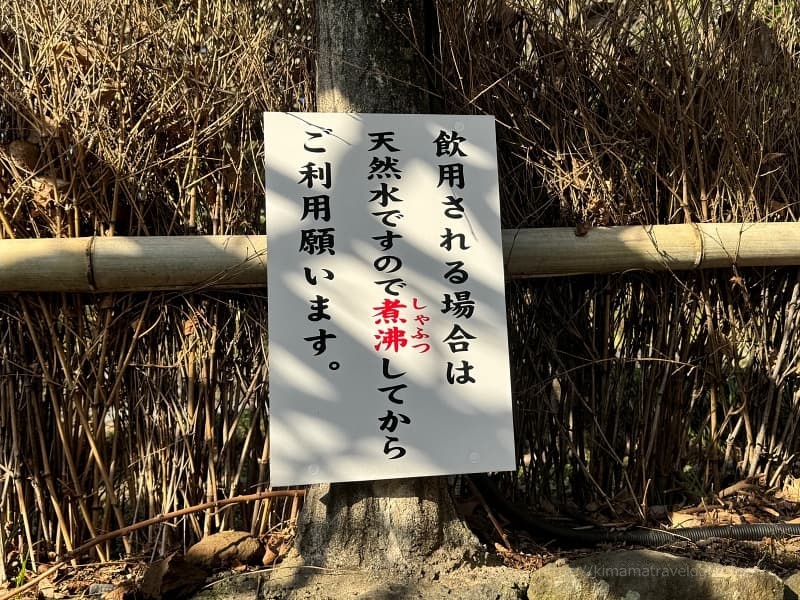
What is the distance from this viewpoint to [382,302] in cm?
213

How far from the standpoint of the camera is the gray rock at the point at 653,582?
2.08 meters

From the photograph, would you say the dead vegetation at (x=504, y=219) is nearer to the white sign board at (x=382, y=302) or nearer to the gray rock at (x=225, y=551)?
the gray rock at (x=225, y=551)

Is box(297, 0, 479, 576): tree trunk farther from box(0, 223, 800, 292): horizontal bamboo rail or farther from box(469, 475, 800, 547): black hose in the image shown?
box(0, 223, 800, 292): horizontal bamboo rail

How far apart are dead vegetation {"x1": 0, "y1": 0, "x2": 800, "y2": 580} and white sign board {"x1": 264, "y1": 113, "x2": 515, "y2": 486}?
0.34m

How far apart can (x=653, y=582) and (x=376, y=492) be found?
0.85 meters

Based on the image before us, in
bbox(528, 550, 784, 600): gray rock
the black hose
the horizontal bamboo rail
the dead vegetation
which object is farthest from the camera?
the black hose

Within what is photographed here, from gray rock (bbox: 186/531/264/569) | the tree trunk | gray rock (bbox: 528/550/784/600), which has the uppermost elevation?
the tree trunk

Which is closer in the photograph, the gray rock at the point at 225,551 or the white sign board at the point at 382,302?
the white sign board at the point at 382,302

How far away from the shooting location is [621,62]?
8.56 feet

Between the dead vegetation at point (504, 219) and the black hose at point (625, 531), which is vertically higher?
the dead vegetation at point (504, 219)

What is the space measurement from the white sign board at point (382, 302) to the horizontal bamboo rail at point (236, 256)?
8.8 inches

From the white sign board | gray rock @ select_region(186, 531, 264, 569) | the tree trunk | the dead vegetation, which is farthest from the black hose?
gray rock @ select_region(186, 531, 264, 569)

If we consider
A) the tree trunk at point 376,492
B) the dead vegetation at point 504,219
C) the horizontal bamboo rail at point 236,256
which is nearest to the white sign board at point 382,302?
the tree trunk at point 376,492

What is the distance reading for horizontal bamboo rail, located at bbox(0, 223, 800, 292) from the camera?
7.16 feet
